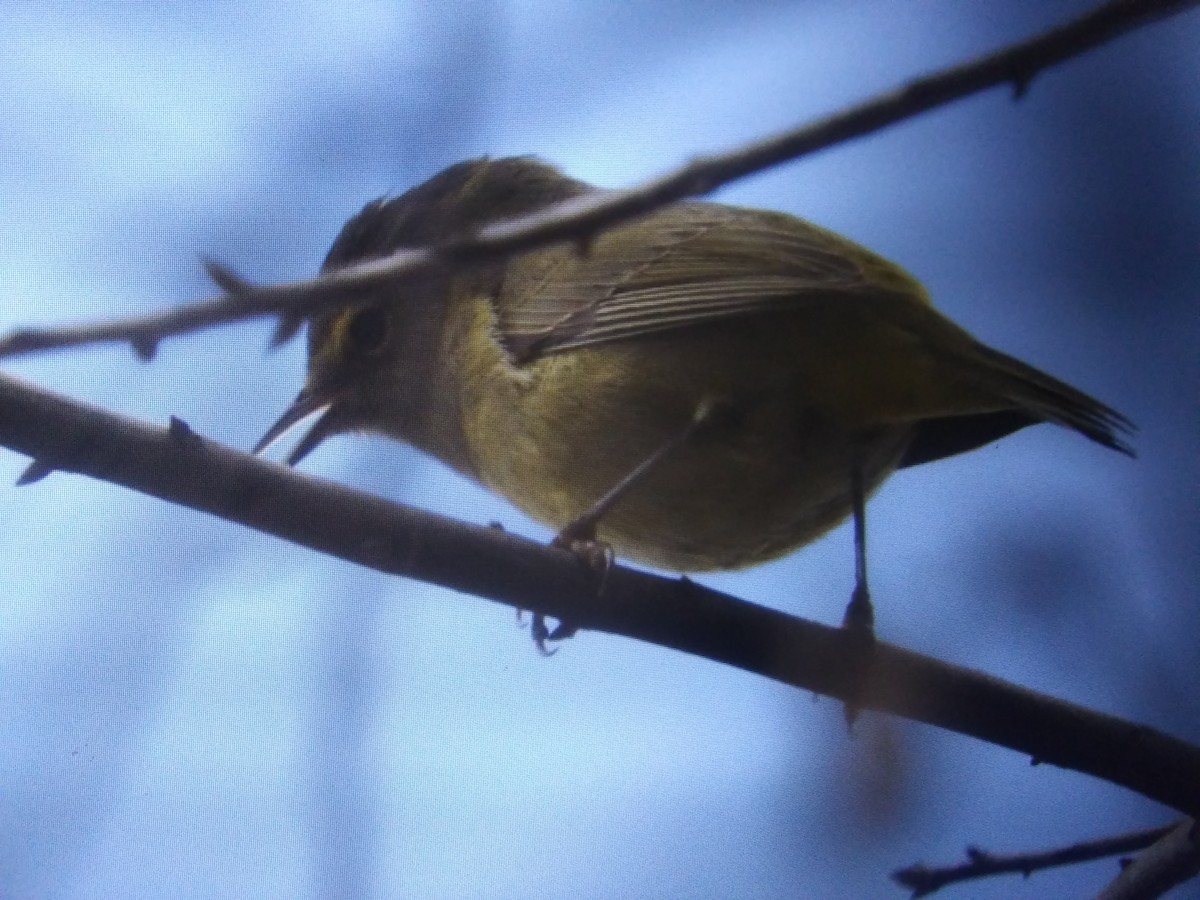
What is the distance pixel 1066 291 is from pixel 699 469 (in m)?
1.29

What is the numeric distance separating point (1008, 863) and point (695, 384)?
1300 mm

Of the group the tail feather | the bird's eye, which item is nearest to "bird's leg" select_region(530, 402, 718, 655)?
the tail feather

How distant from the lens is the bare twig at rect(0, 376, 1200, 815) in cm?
227

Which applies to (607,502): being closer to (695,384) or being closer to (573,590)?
(695,384)

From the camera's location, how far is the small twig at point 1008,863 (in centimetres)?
272

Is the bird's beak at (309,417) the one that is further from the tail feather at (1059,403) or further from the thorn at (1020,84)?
the thorn at (1020,84)

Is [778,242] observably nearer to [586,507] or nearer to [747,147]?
[586,507]

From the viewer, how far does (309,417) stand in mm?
4359

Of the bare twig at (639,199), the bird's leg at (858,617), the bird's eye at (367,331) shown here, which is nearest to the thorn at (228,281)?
the bare twig at (639,199)

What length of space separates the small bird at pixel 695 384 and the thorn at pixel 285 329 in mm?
1121

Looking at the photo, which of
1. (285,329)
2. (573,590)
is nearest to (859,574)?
(573,590)

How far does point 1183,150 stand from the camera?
4.06m

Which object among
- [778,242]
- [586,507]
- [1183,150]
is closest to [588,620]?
[586,507]

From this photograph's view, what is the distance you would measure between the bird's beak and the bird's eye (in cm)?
19
